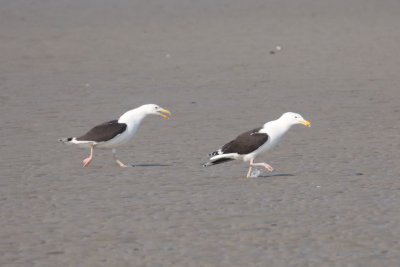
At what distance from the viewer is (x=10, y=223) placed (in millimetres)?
9836

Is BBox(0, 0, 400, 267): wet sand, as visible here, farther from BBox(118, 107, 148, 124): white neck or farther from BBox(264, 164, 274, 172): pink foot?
BBox(118, 107, 148, 124): white neck

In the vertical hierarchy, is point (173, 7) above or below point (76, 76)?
above

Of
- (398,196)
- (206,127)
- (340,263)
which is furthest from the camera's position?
(206,127)

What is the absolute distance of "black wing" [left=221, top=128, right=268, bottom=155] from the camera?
39.3 ft

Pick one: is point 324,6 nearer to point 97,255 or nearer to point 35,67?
point 35,67

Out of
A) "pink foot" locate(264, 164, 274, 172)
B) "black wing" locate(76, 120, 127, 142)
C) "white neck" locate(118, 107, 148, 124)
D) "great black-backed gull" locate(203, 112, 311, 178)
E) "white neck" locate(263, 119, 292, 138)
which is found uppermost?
"white neck" locate(118, 107, 148, 124)

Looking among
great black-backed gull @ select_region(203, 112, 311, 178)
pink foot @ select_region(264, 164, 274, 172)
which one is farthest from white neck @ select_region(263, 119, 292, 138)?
pink foot @ select_region(264, 164, 274, 172)

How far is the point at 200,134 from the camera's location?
15242 mm

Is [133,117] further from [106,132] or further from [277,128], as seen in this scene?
[277,128]

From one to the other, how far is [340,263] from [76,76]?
14.1 meters

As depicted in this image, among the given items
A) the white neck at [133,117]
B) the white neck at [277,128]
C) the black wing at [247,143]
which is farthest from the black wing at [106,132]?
the white neck at [277,128]

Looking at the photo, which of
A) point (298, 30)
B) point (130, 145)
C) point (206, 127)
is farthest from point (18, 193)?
point (298, 30)

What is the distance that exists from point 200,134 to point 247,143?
3267 mm

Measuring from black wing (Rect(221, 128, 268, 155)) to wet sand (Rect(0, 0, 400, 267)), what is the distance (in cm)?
33
